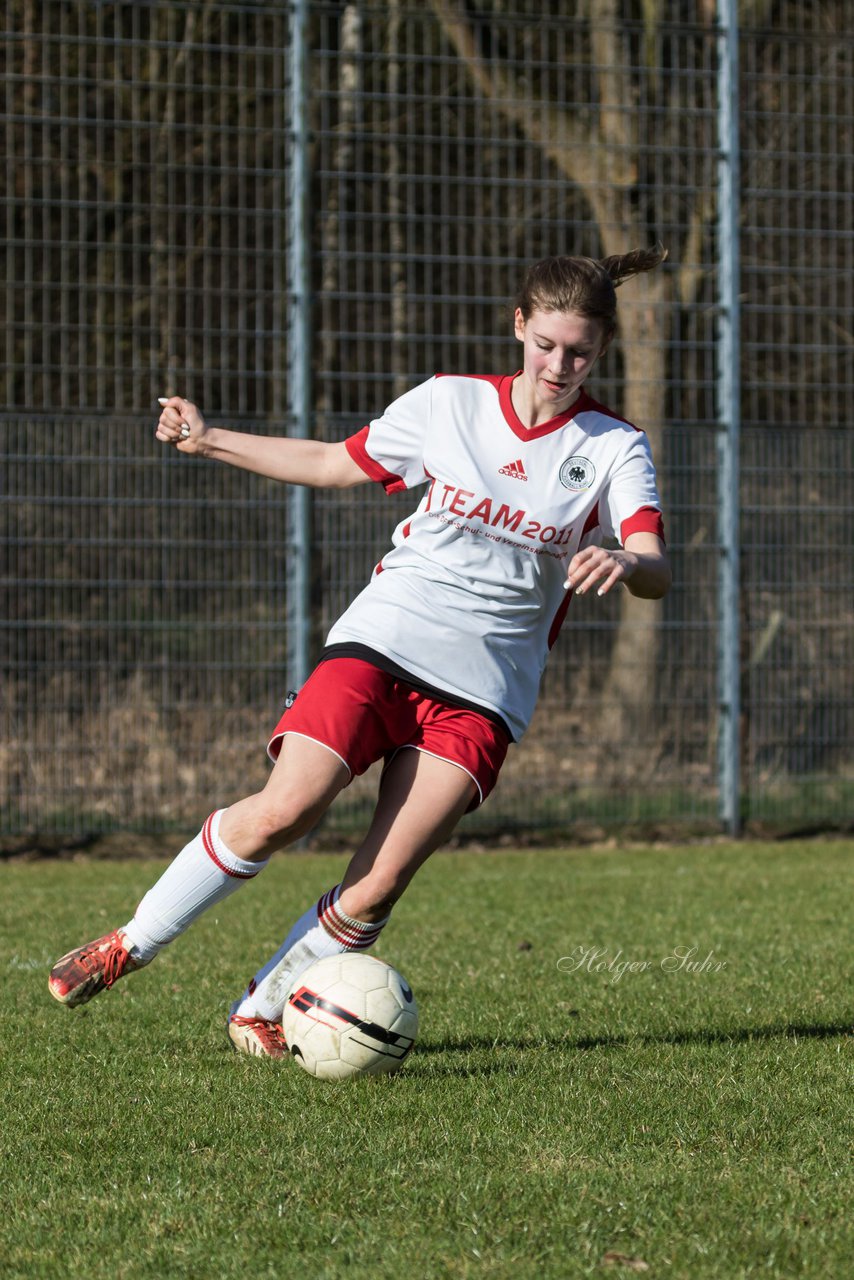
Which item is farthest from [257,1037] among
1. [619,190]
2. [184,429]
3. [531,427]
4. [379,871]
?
[619,190]

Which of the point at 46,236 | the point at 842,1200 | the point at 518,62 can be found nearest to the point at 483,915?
Result: the point at 842,1200

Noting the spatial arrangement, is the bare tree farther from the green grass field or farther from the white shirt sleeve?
the white shirt sleeve

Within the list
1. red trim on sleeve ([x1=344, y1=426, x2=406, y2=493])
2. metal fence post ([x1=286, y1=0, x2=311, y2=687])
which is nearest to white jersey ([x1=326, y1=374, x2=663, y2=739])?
red trim on sleeve ([x1=344, y1=426, x2=406, y2=493])

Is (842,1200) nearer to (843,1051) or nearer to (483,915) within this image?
(843,1051)

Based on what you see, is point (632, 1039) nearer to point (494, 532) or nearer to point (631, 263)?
point (494, 532)

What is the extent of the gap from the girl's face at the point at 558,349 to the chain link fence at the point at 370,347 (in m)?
5.95

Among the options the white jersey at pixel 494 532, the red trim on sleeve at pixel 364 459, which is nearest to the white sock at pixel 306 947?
the white jersey at pixel 494 532

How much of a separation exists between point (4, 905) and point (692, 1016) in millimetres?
3985

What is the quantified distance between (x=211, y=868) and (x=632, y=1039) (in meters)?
1.36

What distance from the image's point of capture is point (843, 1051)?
15.5ft

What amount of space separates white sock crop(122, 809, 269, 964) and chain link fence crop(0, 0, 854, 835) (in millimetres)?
5762

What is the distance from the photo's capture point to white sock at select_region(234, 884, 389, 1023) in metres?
4.63

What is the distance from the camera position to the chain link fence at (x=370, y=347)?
10.2 metres

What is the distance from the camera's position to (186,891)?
14.6 feet
